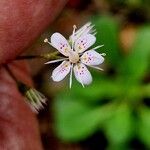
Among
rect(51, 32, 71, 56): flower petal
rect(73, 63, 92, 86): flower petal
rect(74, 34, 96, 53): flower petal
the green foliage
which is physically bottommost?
the green foliage

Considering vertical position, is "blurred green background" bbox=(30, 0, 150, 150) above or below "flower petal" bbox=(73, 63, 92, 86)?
below

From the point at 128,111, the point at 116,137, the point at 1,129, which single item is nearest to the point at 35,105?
the point at 1,129

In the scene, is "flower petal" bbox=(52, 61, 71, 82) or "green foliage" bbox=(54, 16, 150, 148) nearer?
"flower petal" bbox=(52, 61, 71, 82)

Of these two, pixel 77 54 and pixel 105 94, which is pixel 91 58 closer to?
pixel 77 54

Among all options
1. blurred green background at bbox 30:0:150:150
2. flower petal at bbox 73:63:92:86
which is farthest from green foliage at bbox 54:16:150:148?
flower petal at bbox 73:63:92:86

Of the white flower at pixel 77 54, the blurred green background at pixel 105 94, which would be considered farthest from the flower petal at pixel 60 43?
the blurred green background at pixel 105 94

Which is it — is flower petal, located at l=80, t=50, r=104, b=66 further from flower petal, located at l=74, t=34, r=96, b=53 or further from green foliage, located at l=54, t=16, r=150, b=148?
green foliage, located at l=54, t=16, r=150, b=148

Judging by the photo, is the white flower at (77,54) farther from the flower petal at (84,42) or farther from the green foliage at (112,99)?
the green foliage at (112,99)

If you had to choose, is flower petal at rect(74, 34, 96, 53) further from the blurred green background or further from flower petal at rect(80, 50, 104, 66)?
the blurred green background
